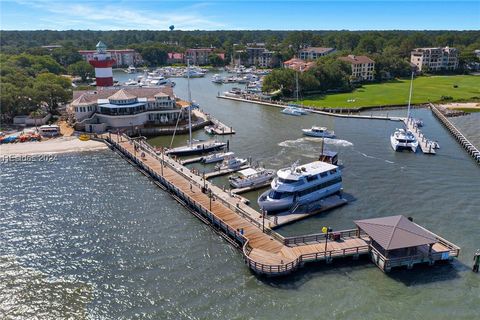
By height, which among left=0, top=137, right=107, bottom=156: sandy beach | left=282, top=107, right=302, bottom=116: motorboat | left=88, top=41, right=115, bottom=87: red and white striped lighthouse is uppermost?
left=88, top=41, right=115, bottom=87: red and white striped lighthouse

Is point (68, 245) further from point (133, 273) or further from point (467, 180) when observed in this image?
point (467, 180)

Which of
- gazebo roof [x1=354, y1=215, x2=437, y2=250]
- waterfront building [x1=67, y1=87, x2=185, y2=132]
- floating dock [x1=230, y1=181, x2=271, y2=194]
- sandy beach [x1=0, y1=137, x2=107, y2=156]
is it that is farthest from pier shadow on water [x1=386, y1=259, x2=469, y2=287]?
waterfront building [x1=67, y1=87, x2=185, y2=132]

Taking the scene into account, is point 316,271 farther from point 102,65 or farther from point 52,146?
point 102,65

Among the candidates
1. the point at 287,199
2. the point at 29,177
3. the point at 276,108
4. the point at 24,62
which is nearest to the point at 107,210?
the point at 29,177

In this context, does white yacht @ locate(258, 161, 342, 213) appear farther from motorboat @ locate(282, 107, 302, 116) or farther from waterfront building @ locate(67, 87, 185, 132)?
motorboat @ locate(282, 107, 302, 116)

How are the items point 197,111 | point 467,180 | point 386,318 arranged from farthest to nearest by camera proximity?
point 197,111 → point 467,180 → point 386,318

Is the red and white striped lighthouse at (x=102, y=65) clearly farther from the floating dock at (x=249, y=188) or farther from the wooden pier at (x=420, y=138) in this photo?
the wooden pier at (x=420, y=138)
